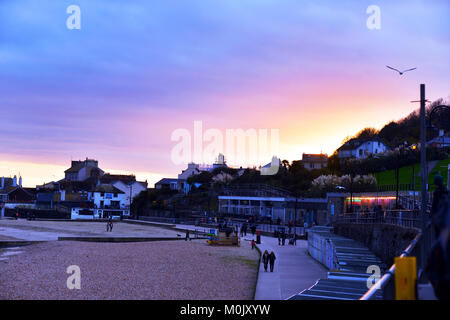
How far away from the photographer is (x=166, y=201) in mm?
99438

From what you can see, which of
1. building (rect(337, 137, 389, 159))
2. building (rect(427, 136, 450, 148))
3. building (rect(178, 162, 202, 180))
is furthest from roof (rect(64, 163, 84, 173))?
building (rect(427, 136, 450, 148))

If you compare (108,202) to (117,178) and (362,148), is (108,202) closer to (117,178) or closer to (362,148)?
(117,178)

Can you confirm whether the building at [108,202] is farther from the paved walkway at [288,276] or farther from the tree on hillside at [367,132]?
the paved walkway at [288,276]

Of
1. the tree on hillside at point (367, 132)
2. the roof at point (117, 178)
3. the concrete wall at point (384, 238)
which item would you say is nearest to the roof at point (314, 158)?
the tree on hillside at point (367, 132)

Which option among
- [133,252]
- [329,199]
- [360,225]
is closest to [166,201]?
[329,199]

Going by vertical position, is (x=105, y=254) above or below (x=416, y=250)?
below

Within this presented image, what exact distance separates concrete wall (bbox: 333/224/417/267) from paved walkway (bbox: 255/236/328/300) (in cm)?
325

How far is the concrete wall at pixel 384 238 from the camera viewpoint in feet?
59.8

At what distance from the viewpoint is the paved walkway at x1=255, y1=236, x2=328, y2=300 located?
18703 mm

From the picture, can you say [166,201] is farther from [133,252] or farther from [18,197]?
[133,252]
